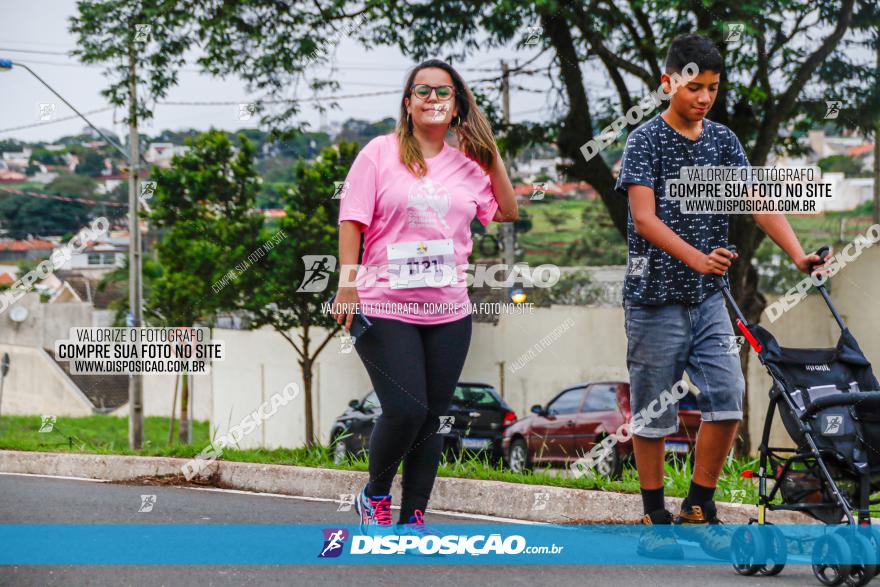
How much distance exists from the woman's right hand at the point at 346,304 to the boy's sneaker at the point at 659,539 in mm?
1301

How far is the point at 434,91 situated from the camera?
4.25m

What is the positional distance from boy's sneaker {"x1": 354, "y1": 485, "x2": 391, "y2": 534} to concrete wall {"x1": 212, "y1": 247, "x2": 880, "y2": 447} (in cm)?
1092

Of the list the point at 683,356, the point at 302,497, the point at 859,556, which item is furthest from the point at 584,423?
the point at 859,556

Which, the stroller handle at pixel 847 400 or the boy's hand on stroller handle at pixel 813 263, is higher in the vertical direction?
the boy's hand on stroller handle at pixel 813 263

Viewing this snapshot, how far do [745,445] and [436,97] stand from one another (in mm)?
9267

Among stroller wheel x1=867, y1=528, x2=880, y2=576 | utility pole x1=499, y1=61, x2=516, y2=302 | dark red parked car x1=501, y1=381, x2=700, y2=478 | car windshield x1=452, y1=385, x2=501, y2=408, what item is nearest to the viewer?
stroller wheel x1=867, y1=528, x2=880, y2=576

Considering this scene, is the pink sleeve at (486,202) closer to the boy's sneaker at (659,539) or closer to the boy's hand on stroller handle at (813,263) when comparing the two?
the boy's hand on stroller handle at (813,263)

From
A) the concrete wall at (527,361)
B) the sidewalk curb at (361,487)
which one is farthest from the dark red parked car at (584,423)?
the sidewalk curb at (361,487)

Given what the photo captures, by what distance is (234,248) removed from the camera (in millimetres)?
21531

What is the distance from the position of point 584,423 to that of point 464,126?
10.5 m

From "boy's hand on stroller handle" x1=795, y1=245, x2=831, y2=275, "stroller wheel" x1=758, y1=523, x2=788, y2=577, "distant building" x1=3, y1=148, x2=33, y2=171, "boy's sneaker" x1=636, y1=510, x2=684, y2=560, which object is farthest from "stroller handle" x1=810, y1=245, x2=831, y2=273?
"distant building" x1=3, y1=148, x2=33, y2=171

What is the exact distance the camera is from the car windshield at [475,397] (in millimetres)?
16594

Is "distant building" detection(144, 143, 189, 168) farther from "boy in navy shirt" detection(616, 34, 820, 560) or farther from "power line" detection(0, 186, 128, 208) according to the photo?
"boy in navy shirt" detection(616, 34, 820, 560)

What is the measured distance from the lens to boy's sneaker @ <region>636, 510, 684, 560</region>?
425 centimetres
